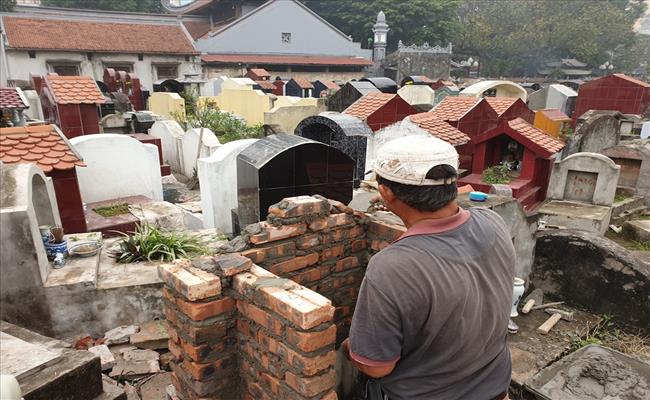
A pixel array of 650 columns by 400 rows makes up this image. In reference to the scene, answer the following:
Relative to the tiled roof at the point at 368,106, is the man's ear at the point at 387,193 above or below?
above

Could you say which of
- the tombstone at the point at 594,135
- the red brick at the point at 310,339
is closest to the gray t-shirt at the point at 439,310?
the red brick at the point at 310,339

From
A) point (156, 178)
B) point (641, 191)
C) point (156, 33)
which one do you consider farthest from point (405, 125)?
point (156, 33)

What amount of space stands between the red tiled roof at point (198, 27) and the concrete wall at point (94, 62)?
11.4 m

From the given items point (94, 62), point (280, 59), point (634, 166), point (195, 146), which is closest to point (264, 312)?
point (195, 146)

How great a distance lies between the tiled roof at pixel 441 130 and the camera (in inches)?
345

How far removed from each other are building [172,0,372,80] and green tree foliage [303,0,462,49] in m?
6.66

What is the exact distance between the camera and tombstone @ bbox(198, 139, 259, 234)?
678 cm

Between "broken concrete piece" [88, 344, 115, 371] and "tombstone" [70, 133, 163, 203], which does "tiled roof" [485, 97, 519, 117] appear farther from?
"broken concrete piece" [88, 344, 115, 371]

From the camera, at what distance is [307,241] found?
10.8ft

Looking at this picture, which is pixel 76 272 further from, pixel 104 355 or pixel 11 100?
pixel 11 100

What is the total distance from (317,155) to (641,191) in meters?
9.73

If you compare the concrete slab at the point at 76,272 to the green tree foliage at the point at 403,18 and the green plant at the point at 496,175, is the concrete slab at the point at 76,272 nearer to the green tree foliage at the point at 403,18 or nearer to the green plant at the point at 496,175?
the green plant at the point at 496,175

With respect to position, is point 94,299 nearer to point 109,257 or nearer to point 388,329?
point 109,257

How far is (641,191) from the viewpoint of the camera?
432 inches
